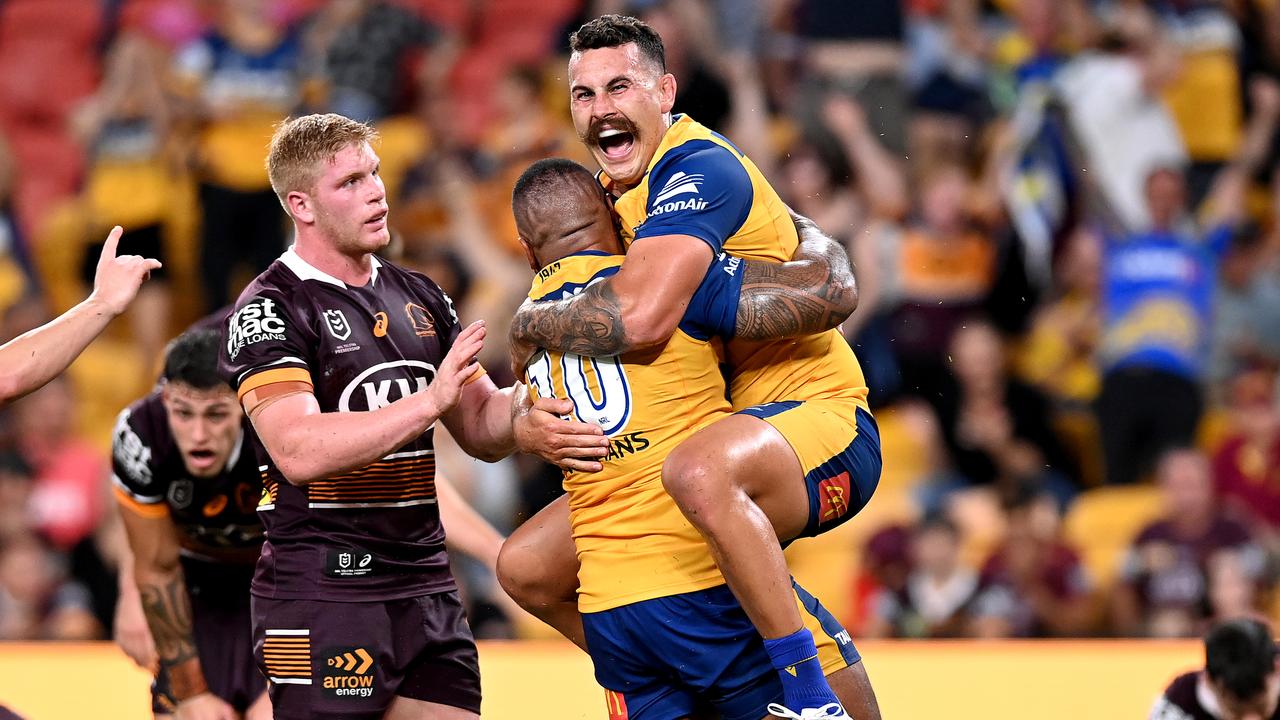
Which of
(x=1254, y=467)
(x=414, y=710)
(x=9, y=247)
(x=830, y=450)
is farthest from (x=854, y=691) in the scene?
(x=9, y=247)

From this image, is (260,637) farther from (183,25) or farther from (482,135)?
(183,25)

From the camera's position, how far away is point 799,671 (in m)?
4.46

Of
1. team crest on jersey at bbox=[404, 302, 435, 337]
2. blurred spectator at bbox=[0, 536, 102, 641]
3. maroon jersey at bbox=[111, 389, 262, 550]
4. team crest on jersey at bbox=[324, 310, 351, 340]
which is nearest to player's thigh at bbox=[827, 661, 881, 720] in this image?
team crest on jersey at bbox=[404, 302, 435, 337]

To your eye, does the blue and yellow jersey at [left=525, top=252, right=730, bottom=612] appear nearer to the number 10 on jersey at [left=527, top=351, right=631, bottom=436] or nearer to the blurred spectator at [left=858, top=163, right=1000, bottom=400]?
the number 10 on jersey at [left=527, top=351, right=631, bottom=436]

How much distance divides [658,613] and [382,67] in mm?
8372

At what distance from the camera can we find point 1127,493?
1004cm

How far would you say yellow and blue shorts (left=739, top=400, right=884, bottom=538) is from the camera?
15.4 ft

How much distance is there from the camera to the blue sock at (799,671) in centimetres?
446

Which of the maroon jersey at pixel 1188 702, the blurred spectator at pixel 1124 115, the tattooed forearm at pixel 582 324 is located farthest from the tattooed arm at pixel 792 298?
the blurred spectator at pixel 1124 115

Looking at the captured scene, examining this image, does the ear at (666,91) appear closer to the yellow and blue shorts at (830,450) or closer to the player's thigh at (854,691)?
the yellow and blue shorts at (830,450)

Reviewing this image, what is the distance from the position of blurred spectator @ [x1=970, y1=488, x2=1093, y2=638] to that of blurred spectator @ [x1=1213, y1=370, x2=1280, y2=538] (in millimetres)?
1002

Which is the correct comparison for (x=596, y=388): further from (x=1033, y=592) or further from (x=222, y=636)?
(x=1033, y=592)

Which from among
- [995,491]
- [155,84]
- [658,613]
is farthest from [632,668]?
[155,84]

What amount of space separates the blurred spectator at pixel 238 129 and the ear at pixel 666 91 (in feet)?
23.4
